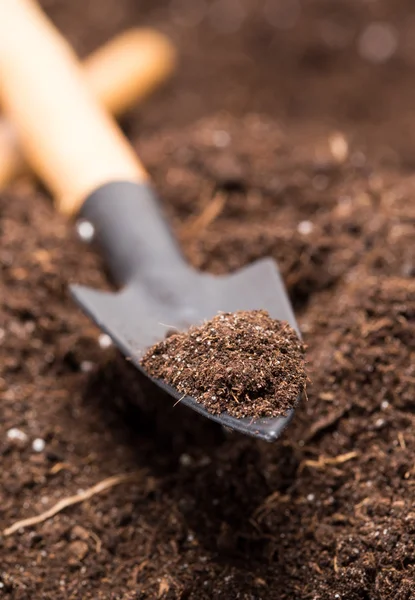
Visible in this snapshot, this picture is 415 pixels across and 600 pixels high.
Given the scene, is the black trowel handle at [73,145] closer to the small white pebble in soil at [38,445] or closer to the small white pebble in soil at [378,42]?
the small white pebble in soil at [38,445]

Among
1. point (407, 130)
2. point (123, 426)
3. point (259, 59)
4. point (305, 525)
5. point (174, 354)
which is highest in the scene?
point (174, 354)

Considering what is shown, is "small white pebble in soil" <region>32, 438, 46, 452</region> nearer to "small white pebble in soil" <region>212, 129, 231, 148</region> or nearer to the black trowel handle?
the black trowel handle

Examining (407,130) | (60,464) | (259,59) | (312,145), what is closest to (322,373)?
(60,464)

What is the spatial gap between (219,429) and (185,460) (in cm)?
9

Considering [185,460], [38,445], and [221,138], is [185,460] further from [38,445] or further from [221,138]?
[221,138]

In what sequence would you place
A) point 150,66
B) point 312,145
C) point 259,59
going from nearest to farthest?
1. point 312,145
2. point 150,66
3. point 259,59

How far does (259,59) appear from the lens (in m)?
2.57

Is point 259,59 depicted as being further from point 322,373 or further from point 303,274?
point 322,373

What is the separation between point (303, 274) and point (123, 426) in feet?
1.56

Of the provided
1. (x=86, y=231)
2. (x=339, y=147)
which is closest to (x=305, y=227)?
(x=339, y=147)

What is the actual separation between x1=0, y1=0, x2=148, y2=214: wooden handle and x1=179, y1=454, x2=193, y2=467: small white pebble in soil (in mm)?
601

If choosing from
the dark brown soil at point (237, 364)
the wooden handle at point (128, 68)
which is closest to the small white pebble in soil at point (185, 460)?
the dark brown soil at point (237, 364)

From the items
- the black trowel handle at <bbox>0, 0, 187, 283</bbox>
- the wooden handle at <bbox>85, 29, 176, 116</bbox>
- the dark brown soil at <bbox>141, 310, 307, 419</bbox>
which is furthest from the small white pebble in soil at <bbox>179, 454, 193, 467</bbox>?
the wooden handle at <bbox>85, 29, 176, 116</bbox>

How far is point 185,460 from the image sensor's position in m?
1.29
